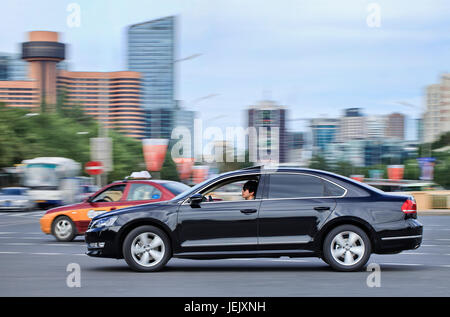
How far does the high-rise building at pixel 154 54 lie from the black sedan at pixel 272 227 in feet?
494

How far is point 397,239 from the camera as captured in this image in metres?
10.5

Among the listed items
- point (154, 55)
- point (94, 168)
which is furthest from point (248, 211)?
point (154, 55)

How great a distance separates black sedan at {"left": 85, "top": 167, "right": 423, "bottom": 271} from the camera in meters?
10.5

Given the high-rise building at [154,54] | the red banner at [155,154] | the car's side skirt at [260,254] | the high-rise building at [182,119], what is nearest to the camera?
the car's side skirt at [260,254]

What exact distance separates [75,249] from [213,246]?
575 centimetres

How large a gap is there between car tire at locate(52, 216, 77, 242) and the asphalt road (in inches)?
147

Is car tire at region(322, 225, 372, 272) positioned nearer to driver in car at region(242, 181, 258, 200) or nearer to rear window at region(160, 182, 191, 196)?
driver in car at region(242, 181, 258, 200)

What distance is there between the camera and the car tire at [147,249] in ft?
34.7

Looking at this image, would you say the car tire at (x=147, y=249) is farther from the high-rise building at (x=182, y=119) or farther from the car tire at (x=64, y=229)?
the high-rise building at (x=182, y=119)

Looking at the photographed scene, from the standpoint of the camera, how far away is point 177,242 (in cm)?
1054

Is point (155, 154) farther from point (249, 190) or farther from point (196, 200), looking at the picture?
point (196, 200)

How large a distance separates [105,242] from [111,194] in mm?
5730

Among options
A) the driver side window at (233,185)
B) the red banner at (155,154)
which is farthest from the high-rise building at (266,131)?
the driver side window at (233,185)
